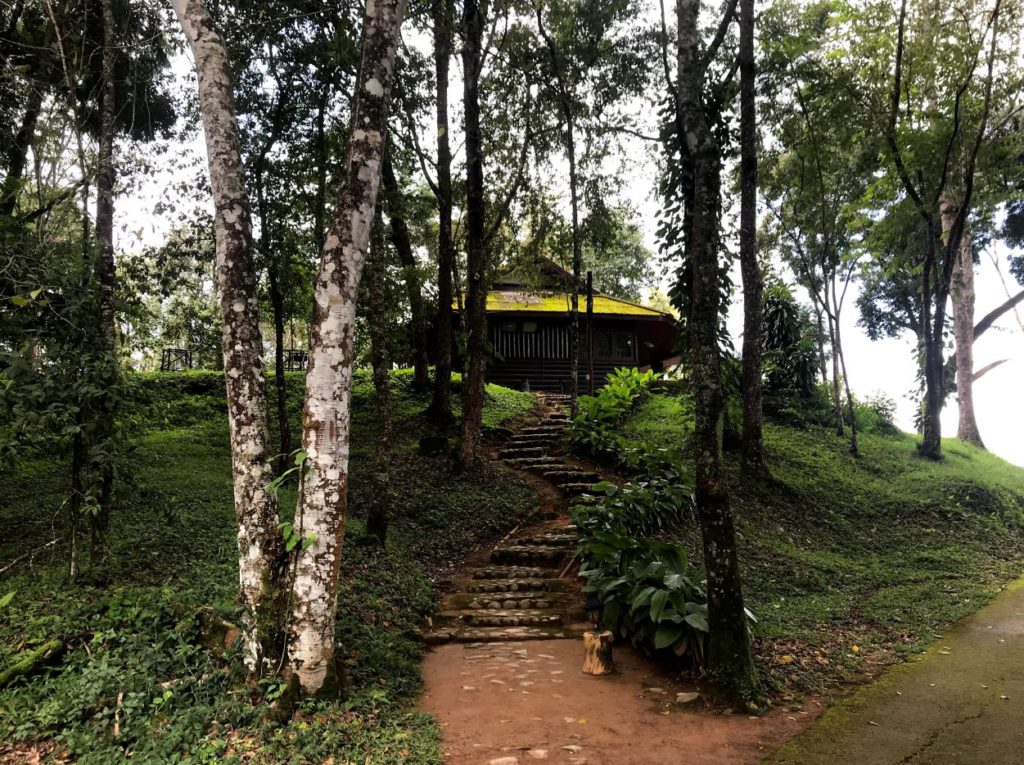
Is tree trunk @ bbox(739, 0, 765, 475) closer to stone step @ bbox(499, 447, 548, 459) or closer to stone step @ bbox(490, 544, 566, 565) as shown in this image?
stone step @ bbox(499, 447, 548, 459)

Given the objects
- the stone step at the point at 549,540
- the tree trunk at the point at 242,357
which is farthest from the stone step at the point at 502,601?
the tree trunk at the point at 242,357

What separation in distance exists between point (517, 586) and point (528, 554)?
2.88 ft

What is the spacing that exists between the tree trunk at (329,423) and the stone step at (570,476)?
7998mm

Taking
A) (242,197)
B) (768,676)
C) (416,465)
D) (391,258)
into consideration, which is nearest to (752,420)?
(416,465)

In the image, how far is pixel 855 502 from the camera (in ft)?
41.8

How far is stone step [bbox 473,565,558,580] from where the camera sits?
319 inches

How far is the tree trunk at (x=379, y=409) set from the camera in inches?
325

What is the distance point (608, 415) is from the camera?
48.6 feet

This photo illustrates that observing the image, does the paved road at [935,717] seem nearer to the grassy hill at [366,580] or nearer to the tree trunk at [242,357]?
the grassy hill at [366,580]

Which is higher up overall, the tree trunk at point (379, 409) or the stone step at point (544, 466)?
the tree trunk at point (379, 409)

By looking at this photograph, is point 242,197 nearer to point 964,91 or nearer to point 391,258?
point 391,258

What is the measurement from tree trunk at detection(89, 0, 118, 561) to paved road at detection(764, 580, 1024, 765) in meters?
5.81

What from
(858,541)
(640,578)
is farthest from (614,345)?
(640,578)

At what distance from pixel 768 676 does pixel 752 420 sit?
7538 millimetres
